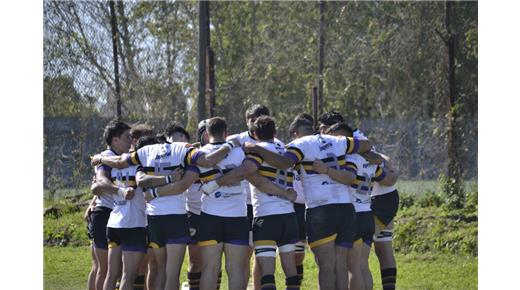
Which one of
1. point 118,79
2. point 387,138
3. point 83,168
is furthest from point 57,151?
point 387,138

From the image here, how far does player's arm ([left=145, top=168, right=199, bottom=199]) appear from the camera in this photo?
866cm

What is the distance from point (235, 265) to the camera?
8766 millimetres

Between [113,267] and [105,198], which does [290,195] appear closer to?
[113,267]

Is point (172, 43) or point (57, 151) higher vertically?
point (172, 43)

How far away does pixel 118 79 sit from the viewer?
16.7 meters

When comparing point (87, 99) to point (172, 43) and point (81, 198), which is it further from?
point (172, 43)

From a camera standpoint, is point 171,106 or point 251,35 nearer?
point 171,106

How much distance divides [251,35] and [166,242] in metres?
20.0

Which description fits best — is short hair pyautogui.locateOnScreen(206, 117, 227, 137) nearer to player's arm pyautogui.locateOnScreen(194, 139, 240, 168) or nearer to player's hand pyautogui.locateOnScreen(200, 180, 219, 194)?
player's arm pyautogui.locateOnScreen(194, 139, 240, 168)

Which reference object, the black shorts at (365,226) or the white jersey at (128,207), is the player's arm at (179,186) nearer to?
the white jersey at (128,207)

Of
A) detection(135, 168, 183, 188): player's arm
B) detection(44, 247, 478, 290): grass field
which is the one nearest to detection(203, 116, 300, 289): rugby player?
detection(135, 168, 183, 188): player's arm

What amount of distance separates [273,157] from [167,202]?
3.76 ft

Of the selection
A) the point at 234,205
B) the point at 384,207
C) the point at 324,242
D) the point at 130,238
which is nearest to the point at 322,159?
the point at 324,242

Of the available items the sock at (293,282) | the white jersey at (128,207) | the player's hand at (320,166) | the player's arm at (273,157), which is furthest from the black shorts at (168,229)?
the player's hand at (320,166)
